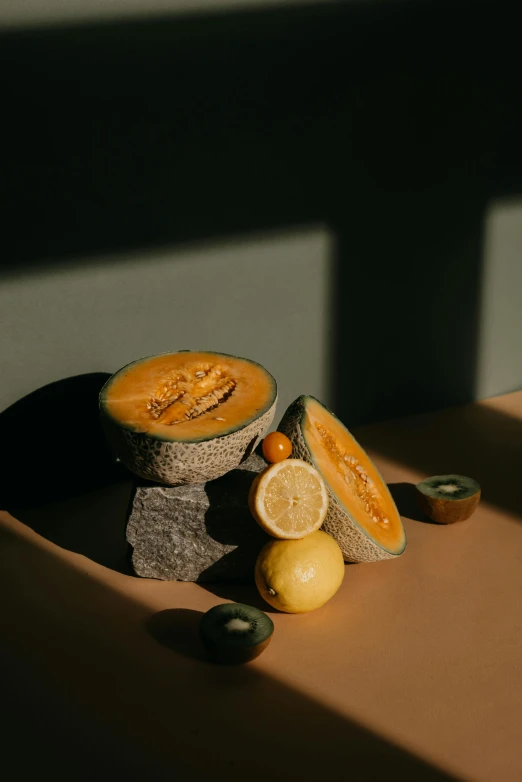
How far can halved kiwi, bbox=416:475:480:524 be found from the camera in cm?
285

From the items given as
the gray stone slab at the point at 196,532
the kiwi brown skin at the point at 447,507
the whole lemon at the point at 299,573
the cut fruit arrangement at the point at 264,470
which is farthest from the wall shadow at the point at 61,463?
the kiwi brown skin at the point at 447,507

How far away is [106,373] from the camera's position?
309cm

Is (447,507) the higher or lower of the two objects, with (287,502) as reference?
lower

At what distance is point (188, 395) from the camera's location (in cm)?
265

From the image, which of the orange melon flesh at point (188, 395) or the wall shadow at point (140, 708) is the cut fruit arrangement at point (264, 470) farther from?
the wall shadow at point (140, 708)

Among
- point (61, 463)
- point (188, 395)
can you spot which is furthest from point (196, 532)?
point (61, 463)

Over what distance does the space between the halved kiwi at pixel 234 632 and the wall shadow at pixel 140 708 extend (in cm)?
4

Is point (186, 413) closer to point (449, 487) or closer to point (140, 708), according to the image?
point (140, 708)

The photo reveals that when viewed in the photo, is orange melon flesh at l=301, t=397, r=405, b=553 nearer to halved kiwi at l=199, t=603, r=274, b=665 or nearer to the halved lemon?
the halved lemon

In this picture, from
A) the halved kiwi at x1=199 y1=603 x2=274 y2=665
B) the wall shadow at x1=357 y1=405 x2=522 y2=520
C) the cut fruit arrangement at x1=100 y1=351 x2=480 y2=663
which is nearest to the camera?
the halved kiwi at x1=199 y1=603 x2=274 y2=665

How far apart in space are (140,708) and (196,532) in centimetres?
58

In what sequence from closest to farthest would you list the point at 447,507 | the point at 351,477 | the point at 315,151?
the point at 351,477, the point at 447,507, the point at 315,151

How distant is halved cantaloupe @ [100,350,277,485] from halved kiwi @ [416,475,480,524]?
619 mm

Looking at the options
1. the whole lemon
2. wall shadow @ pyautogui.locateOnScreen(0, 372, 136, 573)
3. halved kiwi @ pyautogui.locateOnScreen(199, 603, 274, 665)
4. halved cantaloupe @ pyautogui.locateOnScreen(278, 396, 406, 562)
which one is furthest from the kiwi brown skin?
wall shadow @ pyautogui.locateOnScreen(0, 372, 136, 573)
